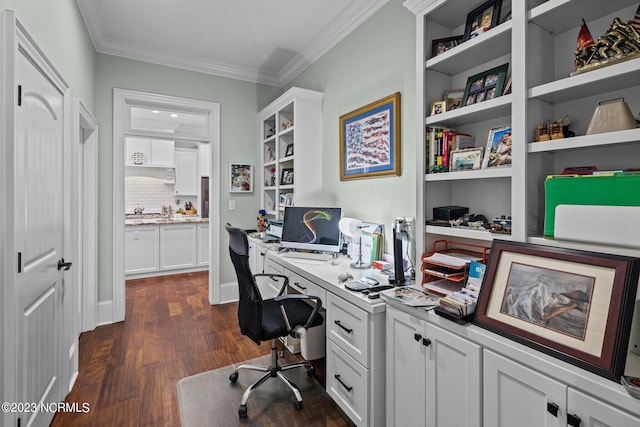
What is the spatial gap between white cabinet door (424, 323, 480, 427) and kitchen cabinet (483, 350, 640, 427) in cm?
4

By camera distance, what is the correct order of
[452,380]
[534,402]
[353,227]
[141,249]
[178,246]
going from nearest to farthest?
[534,402] → [452,380] → [353,227] → [141,249] → [178,246]

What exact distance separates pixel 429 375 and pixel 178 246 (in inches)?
193

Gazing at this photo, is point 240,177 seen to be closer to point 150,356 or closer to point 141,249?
point 150,356

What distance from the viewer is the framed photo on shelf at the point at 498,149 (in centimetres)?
137

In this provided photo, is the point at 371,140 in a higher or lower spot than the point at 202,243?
higher

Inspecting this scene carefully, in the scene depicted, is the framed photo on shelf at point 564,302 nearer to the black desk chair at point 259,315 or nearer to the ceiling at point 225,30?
the black desk chair at point 259,315

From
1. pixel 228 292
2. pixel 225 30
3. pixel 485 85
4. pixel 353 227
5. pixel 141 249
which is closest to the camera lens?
pixel 485 85

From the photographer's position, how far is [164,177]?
6070 mm

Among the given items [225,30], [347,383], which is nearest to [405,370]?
[347,383]

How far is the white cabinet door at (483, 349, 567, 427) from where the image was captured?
96 cm

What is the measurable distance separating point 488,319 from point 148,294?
433cm

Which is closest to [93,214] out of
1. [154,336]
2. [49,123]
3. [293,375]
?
[154,336]

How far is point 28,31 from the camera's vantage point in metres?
1.42

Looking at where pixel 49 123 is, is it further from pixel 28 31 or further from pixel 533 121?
pixel 533 121
